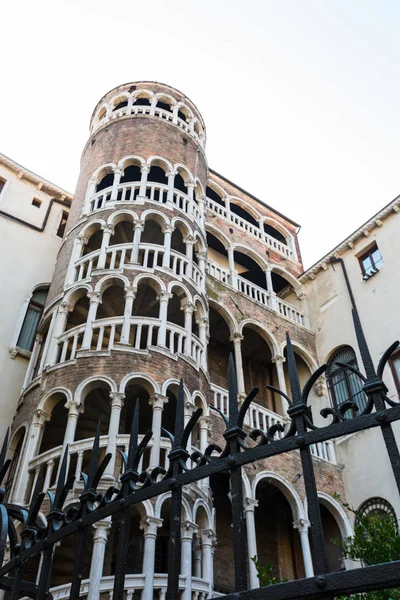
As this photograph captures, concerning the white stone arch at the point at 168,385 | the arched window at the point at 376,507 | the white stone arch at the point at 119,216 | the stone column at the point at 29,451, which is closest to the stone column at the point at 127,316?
the white stone arch at the point at 168,385

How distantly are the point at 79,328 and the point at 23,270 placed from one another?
504 cm

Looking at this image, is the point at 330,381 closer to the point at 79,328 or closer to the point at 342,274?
the point at 342,274

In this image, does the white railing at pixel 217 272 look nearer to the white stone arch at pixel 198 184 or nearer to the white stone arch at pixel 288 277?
the white stone arch at pixel 198 184

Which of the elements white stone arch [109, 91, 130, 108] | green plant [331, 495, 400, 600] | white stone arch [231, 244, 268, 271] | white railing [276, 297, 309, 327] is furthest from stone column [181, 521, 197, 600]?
white stone arch [109, 91, 130, 108]

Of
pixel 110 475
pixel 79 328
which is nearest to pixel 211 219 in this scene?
pixel 79 328

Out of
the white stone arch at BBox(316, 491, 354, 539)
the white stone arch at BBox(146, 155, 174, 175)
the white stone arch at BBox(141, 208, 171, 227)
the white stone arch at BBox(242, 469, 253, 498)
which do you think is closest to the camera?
the white stone arch at BBox(242, 469, 253, 498)

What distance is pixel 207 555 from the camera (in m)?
11.0

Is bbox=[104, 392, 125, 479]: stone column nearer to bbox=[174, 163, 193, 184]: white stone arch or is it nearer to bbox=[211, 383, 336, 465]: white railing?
bbox=[211, 383, 336, 465]: white railing

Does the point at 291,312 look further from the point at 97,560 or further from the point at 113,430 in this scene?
the point at 97,560

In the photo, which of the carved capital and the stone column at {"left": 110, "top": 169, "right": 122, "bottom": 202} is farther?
the stone column at {"left": 110, "top": 169, "right": 122, "bottom": 202}

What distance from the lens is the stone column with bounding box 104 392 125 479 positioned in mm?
10602

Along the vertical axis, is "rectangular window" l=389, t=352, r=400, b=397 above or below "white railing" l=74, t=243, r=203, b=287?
below

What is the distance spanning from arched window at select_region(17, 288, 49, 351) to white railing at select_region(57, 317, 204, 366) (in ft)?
8.52

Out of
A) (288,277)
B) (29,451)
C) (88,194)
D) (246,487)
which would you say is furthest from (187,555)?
(288,277)
